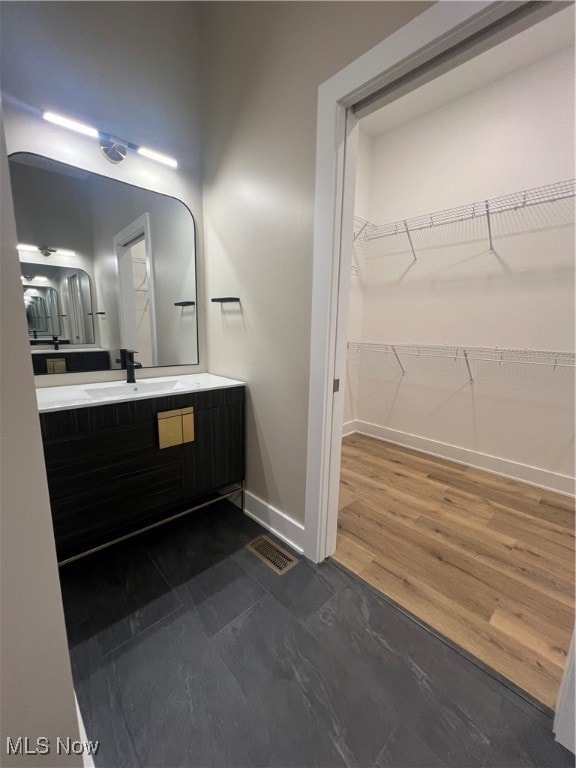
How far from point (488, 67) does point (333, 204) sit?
85.0 inches

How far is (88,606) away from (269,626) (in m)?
0.83

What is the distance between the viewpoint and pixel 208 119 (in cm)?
196

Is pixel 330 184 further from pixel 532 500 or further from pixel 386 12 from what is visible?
pixel 532 500

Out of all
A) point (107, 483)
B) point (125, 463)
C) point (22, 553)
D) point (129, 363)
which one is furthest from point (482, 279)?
point (22, 553)

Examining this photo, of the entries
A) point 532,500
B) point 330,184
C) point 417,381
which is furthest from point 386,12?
point 532,500

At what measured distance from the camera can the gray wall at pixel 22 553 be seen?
0.58 metres

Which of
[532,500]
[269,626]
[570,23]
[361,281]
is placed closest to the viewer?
[269,626]

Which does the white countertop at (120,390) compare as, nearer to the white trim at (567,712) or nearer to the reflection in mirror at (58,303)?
the reflection in mirror at (58,303)

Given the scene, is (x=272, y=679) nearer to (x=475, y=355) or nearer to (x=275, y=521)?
(x=275, y=521)

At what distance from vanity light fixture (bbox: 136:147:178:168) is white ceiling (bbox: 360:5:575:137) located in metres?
1.58

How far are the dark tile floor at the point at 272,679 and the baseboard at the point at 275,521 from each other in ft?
0.64

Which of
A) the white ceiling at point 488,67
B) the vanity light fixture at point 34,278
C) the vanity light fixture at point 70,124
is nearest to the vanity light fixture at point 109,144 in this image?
the vanity light fixture at point 70,124

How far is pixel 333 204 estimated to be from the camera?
132 centimetres

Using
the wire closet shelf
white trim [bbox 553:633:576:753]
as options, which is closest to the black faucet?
white trim [bbox 553:633:576:753]
